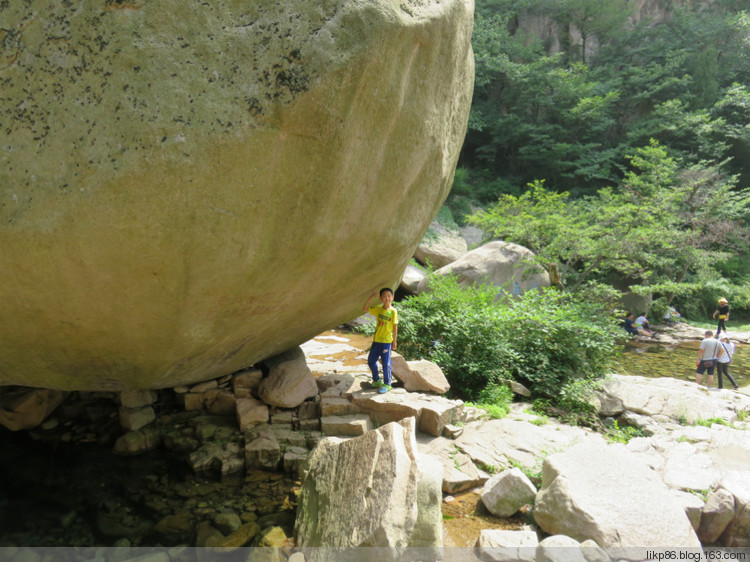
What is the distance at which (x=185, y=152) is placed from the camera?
212cm

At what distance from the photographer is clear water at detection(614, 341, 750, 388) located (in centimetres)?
873

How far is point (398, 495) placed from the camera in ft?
8.40

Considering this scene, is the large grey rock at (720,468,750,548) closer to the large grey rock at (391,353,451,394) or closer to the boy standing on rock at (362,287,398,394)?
the large grey rock at (391,353,451,394)

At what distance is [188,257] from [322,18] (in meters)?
1.41

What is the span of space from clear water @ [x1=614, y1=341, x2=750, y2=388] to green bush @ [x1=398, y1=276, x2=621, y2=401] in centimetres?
165

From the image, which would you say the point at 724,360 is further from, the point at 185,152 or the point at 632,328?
the point at 185,152

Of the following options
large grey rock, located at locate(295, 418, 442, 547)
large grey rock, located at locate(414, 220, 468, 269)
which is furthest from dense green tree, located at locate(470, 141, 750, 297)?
large grey rock, located at locate(295, 418, 442, 547)

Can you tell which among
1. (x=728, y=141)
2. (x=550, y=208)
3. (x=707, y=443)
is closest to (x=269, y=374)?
(x=707, y=443)

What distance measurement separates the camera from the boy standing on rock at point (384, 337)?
15.4 ft

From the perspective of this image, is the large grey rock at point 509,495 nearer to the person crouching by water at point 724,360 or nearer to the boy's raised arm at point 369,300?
the boy's raised arm at point 369,300

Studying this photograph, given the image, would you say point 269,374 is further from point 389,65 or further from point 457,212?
point 457,212

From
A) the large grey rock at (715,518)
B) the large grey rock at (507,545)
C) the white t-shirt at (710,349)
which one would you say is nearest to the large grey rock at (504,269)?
the white t-shirt at (710,349)

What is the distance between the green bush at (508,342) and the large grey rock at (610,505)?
2538 millimetres

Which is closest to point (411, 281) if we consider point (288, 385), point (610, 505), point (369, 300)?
point (369, 300)
